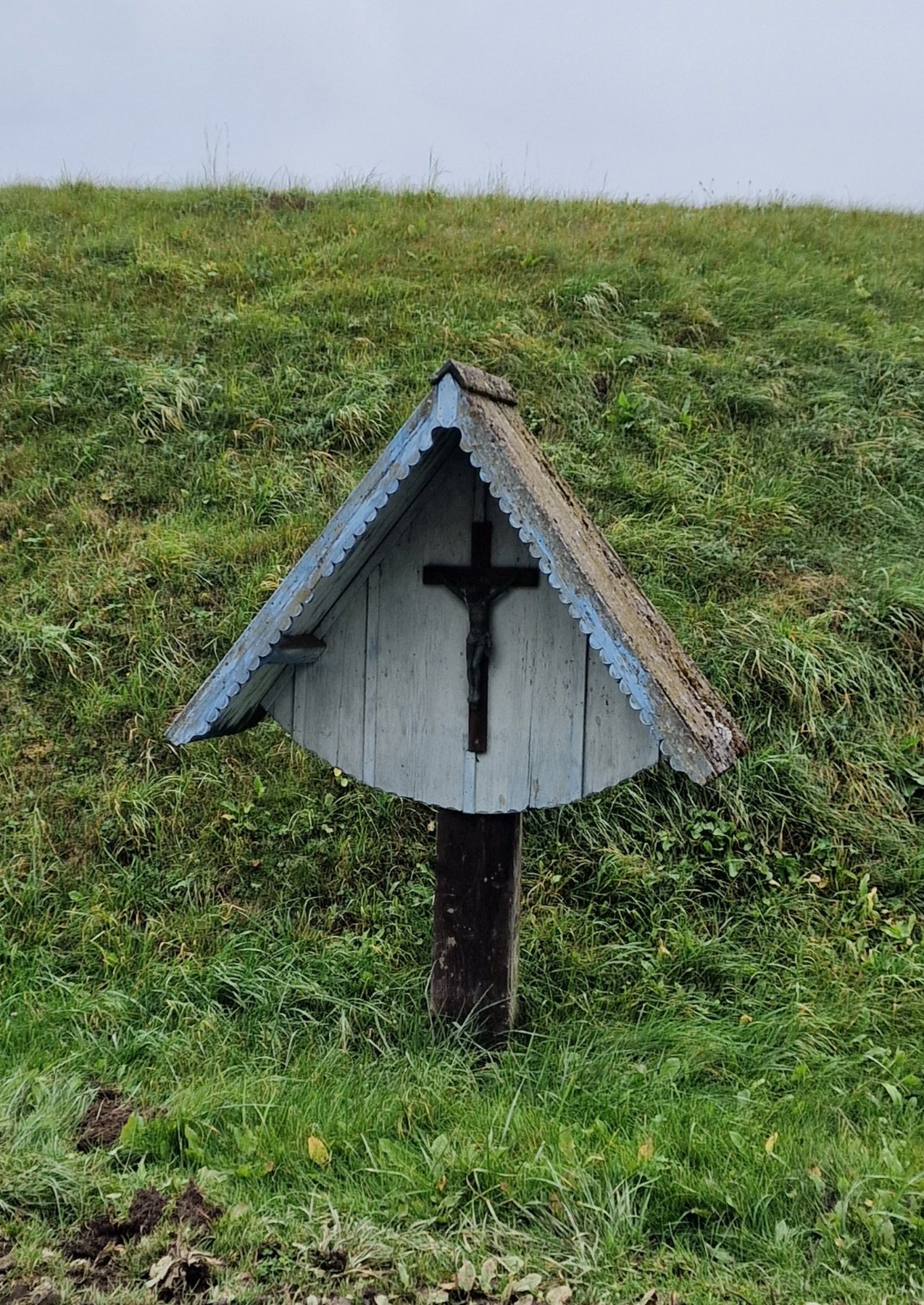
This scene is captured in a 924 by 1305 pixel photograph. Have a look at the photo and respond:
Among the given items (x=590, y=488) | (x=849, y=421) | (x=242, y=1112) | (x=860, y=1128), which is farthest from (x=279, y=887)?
(x=849, y=421)

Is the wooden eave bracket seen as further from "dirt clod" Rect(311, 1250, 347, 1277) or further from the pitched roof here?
"dirt clod" Rect(311, 1250, 347, 1277)

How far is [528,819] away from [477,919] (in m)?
1.79

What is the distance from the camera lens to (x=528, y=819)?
4965 mm

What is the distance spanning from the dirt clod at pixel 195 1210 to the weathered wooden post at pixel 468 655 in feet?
3.77

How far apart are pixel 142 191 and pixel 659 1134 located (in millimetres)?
12035

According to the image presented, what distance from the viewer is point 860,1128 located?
Result: 3.12 metres

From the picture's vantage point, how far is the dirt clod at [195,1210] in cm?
262

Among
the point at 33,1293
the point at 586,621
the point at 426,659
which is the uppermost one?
the point at 586,621

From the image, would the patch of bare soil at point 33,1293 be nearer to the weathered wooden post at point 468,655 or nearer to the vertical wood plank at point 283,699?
the weathered wooden post at point 468,655

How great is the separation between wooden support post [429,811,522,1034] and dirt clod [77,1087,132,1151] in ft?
3.57

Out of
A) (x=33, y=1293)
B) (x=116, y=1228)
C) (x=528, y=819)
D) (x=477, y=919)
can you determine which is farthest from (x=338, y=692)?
(x=528, y=819)

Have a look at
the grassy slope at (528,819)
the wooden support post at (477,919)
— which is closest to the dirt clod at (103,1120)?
the grassy slope at (528,819)

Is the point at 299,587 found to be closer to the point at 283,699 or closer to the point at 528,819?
the point at 283,699

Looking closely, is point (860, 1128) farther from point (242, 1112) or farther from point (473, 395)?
point (473, 395)
